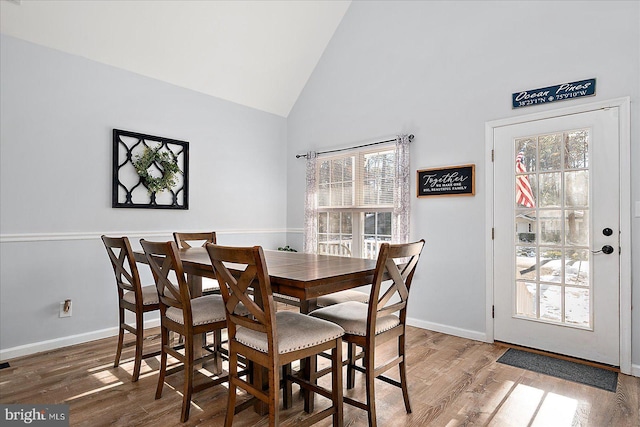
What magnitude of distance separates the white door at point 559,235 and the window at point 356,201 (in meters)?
1.20

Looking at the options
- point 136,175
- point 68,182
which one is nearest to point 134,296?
point 68,182

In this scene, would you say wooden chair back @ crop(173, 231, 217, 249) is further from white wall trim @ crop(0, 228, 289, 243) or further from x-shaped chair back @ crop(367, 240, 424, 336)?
x-shaped chair back @ crop(367, 240, 424, 336)

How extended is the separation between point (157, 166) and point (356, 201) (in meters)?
2.28

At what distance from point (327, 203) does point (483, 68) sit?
234 centimetres

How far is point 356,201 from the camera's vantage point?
441 cm

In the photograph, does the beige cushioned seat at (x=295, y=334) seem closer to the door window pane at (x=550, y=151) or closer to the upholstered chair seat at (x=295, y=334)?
the upholstered chair seat at (x=295, y=334)

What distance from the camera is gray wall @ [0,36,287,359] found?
2.96 meters

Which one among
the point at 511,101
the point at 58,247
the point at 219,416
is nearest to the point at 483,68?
the point at 511,101

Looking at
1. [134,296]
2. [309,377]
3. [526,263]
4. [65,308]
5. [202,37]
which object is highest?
[202,37]

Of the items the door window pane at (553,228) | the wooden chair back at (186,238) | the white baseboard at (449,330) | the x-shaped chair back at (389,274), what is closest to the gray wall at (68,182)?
the wooden chair back at (186,238)

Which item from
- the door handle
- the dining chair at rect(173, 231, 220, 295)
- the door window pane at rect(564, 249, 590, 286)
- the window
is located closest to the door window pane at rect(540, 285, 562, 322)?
the door window pane at rect(564, 249, 590, 286)

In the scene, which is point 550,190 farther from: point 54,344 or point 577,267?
point 54,344

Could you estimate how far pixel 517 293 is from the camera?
3189 millimetres

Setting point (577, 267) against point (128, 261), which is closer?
point (128, 261)
